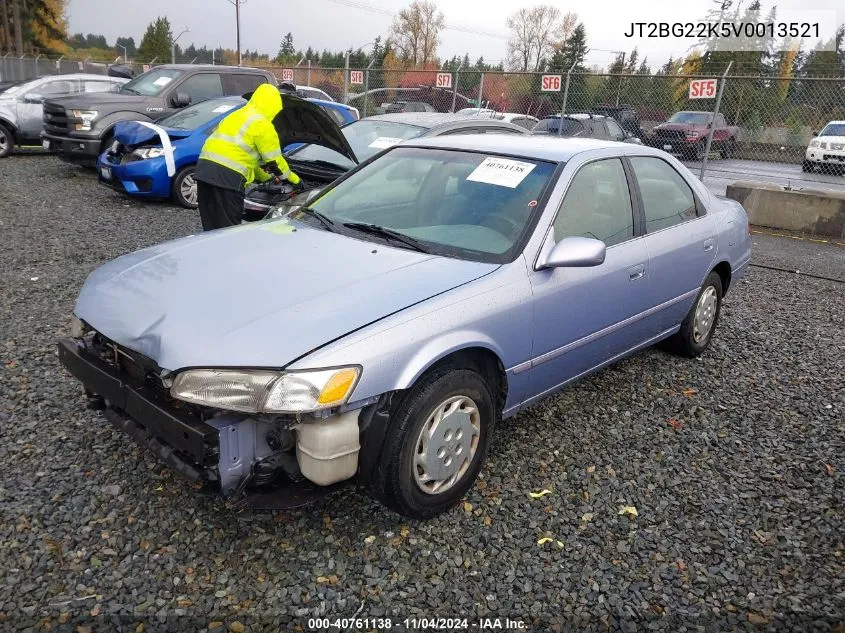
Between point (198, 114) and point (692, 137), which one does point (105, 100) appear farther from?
point (692, 137)

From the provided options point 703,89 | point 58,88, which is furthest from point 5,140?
point 703,89

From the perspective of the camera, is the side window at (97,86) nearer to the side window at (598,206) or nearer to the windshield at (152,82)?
the windshield at (152,82)

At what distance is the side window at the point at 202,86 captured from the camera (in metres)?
10.8

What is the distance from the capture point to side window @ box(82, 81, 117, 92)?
43.2 ft

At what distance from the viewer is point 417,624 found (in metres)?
2.27

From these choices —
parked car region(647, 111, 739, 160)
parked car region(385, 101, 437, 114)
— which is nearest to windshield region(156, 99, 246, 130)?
parked car region(385, 101, 437, 114)

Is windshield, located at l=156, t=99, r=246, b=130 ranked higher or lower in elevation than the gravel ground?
higher

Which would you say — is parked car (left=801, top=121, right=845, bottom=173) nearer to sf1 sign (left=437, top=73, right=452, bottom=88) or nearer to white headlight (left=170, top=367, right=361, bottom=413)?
sf1 sign (left=437, top=73, right=452, bottom=88)

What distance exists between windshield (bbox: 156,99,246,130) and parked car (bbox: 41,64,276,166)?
2.22ft

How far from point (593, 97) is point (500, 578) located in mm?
13053

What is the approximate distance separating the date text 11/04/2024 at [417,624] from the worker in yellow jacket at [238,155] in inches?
157

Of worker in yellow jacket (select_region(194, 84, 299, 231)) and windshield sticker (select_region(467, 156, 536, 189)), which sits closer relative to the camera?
windshield sticker (select_region(467, 156, 536, 189))

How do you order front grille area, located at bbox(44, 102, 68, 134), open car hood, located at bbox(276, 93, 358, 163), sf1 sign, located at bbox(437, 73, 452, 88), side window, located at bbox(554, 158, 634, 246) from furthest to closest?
sf1 sign, located at bbox(437, 73, 452, 88)
front grille area, located at bbox(44, 102, 68, 134)
open car hood, located at bbox(276, 93, 358, 163)
side window, located at bbox(554, 158, 634, 246)

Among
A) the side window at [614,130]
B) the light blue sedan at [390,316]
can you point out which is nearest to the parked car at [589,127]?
the side window at [614,130]
